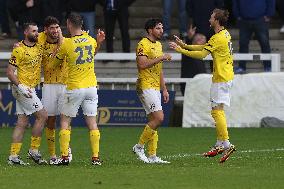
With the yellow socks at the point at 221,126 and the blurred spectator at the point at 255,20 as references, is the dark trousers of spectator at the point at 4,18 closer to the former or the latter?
the blurred spectator at the point at 255,20

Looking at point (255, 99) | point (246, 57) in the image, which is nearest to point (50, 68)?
point (255, 99)

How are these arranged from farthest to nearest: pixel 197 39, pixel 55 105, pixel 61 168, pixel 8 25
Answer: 1. pixel 8 25
2. pixel 197 39
3. pixel 55 105
4. pixel 61 168

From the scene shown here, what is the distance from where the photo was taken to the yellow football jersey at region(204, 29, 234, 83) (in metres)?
19.2

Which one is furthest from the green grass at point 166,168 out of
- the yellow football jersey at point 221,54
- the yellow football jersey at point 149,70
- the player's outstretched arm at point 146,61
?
the player's outstretched arm at point 146,61

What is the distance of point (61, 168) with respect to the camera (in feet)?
57.7

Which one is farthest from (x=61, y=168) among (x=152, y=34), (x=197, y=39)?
(x=197, y=39)

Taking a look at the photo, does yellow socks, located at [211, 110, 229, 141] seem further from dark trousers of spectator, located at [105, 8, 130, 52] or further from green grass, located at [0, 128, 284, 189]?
dark trousers of spectator, located at [105, 8, 130, 52]

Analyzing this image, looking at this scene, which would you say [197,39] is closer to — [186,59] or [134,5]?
[186,59]

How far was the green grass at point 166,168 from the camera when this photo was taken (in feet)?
50.0

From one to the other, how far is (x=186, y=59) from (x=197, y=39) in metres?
2.09

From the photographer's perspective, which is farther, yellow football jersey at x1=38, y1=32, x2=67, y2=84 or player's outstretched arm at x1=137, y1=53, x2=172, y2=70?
yellow football jersey at x1=38, y1=32, x2=67, y2=84

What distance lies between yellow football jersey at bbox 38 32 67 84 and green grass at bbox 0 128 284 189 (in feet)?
4.26

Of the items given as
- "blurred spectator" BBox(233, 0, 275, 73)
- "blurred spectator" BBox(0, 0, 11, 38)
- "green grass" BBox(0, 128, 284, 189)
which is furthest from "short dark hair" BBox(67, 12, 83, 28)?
"blurred spectator" BBox(0, 0, 11, 38)

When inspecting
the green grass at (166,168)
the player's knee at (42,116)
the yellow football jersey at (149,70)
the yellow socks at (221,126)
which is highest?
the yellow football jersey at (149,70)
